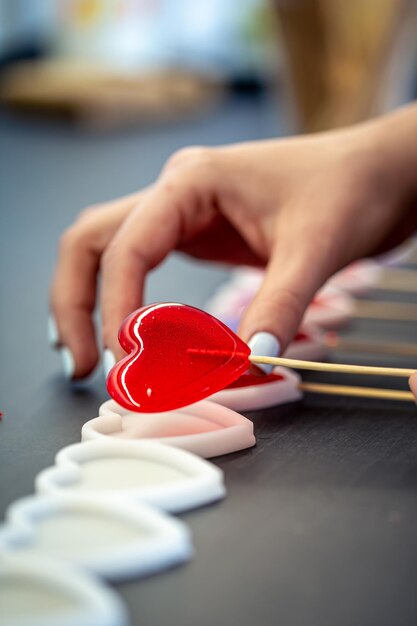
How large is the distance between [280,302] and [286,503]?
265mm

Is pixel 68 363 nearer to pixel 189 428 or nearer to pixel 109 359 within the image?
pixel 109 359

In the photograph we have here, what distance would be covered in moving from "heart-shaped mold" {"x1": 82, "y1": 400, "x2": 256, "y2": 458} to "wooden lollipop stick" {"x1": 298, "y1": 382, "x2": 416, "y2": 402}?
0.17 meters

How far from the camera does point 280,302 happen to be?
80cm

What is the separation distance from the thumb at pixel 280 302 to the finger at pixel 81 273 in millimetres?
211

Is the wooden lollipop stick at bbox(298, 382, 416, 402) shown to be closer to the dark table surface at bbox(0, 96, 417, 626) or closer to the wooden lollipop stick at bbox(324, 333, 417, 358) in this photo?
the dark table surface at bbox(0, 96, 417, 626)

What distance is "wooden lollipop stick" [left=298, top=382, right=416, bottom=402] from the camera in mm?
822

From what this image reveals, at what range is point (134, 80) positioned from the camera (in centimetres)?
411

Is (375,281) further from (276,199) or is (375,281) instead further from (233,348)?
(233,348)

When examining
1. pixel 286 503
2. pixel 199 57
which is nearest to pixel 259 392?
pixel 286 503

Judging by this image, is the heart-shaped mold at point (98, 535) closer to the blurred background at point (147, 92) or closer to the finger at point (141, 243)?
the finger at point (141, 243)

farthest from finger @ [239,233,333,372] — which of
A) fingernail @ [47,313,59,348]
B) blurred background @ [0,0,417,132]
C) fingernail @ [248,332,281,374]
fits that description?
blurred background @ [0,0,417,132]

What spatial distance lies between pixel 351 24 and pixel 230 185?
70.9 inches

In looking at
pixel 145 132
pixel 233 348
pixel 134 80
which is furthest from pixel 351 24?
pixel 233 348

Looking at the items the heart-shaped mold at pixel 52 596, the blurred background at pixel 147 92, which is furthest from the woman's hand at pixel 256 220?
the heart-shaped mold at pixel 52 596
